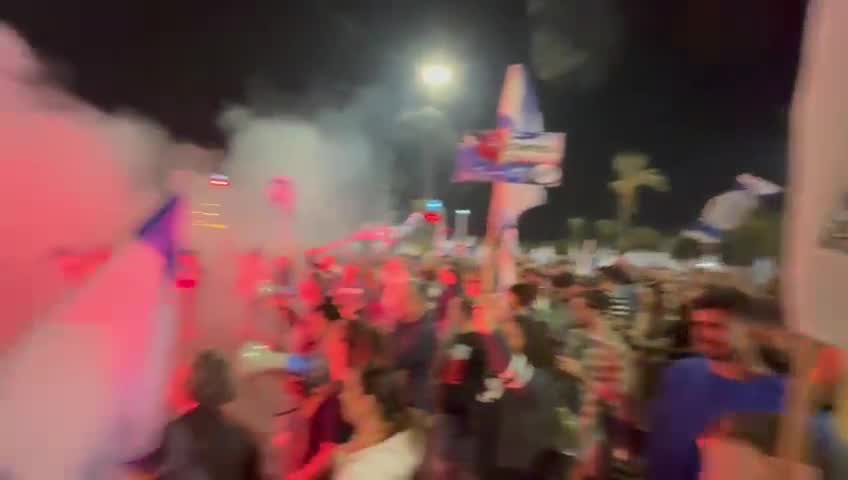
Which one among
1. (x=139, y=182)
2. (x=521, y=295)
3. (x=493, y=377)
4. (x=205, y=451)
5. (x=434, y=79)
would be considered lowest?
(x=205, y=451)

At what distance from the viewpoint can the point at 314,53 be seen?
3.73 feet

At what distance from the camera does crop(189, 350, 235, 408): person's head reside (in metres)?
1.10

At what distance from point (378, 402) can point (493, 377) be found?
0.15 meters

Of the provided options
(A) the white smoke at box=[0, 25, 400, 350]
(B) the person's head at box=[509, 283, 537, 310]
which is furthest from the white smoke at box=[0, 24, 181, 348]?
(B) the person's head at box=[509, 283, 537, 310]

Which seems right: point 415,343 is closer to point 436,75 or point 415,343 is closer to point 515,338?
point 515,338

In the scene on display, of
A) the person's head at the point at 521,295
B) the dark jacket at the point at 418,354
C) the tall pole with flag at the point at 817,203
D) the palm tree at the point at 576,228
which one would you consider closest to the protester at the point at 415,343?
the dark jacket at the point at 418,354

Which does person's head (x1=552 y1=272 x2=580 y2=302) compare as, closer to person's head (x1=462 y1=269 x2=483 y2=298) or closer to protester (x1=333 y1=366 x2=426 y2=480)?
person's head (x1=462 y1=269 x2=483 y2=298)

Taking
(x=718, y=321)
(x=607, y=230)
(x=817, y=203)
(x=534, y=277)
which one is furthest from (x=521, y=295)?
(x=817, y=203)

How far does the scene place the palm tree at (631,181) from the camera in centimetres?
110

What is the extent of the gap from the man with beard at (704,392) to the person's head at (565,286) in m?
0.15

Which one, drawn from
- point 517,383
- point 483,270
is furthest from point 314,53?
point 517,383

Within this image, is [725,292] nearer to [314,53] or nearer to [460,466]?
[460,466]

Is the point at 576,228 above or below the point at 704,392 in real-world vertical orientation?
above

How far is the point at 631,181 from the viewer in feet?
3.64
